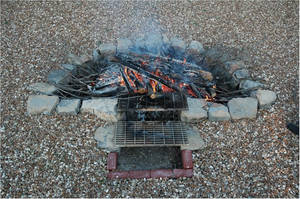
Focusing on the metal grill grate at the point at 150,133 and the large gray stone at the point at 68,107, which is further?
the large gray stone at the point at 68,107

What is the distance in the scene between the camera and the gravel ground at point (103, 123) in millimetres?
3312

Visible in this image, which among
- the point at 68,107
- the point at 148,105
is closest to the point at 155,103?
the point at 148,105

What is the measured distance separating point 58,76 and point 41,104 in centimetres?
77

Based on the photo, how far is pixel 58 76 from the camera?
185 inches

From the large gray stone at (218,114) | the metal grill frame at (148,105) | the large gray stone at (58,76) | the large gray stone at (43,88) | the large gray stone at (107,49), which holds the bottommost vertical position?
the large gray stone at (218,114)

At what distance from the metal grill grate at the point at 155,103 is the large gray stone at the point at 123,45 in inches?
60.0

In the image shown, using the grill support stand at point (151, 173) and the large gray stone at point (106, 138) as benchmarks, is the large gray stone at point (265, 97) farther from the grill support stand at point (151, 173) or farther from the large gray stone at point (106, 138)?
the large gray stone at point (106, 138)

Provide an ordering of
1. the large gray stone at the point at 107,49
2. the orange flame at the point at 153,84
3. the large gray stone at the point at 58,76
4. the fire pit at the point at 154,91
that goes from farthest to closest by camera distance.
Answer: the large gray stone at the point at 107,49 < the large gray stone at the point at 58,76 < the orange flame at the point at 153,84 < the fire pit at the point at 154,91

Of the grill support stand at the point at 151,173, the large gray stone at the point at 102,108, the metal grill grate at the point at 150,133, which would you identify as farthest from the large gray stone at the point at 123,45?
the grill support stand at the point at 151,173

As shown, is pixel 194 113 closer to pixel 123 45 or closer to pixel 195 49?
pixel 195 49

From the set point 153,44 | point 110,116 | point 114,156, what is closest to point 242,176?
point 114,156

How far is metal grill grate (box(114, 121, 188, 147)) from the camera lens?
372 centimetres

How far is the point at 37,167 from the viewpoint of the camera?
3.46 metres

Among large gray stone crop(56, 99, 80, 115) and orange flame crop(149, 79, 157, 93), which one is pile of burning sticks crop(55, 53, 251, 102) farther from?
large gray stone crop(56, 99, 80, 115)
